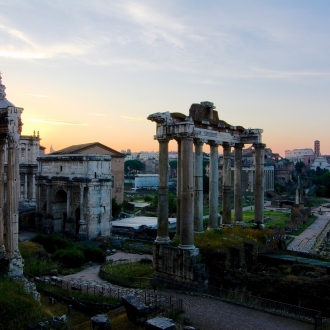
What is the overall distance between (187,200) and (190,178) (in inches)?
37.0

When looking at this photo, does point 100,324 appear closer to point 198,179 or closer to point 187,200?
point 187,200

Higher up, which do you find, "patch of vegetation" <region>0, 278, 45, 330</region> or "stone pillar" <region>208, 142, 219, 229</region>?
"stone pillar" <region>208, 142, 219, 229</region>

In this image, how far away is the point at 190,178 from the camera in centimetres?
1725

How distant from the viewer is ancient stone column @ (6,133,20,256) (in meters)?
15.8

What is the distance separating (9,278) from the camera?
15.3m

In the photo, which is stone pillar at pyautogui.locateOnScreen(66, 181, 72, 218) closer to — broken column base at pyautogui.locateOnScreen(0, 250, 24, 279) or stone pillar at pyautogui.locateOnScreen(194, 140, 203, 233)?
stone pillar at pyautogui.locateOnScreen(194, 140, 203, 233)

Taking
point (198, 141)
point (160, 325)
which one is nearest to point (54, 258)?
point (198, 141)

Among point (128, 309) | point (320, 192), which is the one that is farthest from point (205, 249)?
point (320, 192)

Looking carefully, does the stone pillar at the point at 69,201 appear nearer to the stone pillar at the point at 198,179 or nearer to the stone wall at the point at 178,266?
the stone pillar at the point at 198,179

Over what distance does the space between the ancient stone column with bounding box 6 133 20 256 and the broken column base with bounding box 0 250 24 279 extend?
0.46 feet

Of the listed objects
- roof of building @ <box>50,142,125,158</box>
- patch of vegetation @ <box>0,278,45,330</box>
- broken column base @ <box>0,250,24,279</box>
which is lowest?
patch of vegetation @ <box>0,278,45,330</box>

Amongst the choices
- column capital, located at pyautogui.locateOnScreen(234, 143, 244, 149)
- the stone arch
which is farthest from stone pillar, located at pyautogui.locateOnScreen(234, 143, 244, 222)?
the stone arch

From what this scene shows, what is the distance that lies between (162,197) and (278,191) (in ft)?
308

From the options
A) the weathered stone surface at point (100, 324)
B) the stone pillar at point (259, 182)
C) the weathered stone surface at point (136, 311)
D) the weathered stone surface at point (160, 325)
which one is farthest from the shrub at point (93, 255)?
the weathered stone surface at point (160, 325)
